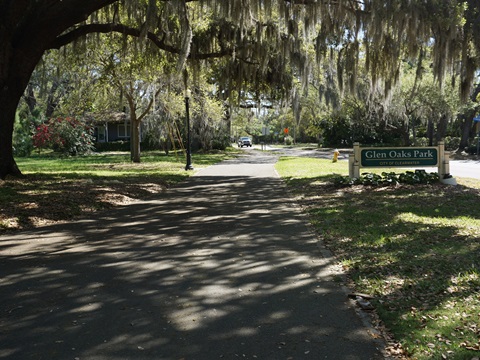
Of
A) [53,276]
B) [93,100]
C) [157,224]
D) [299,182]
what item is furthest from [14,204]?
[93,100]

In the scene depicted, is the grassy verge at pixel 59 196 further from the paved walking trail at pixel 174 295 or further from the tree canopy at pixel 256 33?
the tree canopy at pixel 256 33

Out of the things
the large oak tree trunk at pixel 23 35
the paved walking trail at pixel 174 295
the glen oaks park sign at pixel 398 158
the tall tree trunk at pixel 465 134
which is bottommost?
the paved walking trail at pixel 174 295

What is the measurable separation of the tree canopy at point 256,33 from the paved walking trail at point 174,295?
6.61 metres

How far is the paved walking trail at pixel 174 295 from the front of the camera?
387 centimetres

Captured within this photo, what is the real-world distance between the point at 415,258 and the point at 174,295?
3.25 m

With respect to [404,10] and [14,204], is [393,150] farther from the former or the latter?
[14,204]

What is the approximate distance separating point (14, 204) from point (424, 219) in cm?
830

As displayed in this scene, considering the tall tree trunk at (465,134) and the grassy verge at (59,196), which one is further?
the tall tree trunk at (465,134)

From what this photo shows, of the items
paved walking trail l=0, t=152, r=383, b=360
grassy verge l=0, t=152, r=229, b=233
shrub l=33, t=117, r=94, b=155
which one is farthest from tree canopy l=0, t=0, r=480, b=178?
shrub l=33, t=117, r=94, b=155

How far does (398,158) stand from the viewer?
15.2m

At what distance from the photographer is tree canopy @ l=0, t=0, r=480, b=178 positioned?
1334cm

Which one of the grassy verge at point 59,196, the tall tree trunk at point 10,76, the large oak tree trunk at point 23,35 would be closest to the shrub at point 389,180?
the grassy verge at point 59,196

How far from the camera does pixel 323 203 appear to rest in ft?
Result: 39.4

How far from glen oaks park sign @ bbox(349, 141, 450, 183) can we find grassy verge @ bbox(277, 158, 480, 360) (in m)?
2.07
